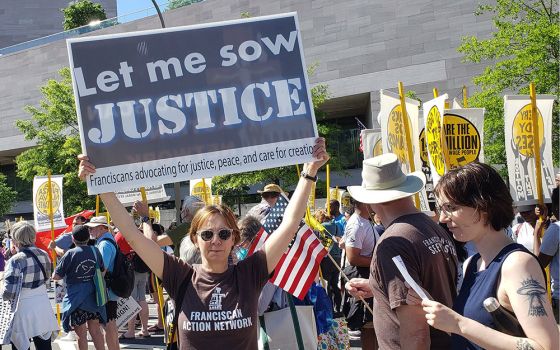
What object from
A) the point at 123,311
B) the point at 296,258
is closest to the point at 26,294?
the point at 123,311

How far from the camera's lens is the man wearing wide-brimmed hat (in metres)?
2.90

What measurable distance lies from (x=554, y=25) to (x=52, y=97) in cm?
2252

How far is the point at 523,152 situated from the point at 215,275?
18.3 feet

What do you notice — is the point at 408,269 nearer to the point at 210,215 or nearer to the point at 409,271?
the point at 409,271

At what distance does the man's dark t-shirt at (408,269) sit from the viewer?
3018 mm

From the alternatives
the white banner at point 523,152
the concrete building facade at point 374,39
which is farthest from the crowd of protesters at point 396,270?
the concrete building facade at point 374,39

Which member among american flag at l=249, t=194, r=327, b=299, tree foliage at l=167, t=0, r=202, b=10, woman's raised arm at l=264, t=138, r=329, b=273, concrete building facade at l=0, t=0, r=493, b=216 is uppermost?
tree foliage at l=167, t=0, r=202, b=10

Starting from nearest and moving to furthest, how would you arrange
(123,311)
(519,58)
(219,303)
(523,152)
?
(219,303) < (523,152) < (123,311) < (519,58)

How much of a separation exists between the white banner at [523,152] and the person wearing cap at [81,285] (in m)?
4.90

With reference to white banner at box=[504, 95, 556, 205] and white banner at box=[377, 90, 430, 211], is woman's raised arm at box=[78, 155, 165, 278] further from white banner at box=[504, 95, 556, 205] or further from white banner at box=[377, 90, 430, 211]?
white banner at box=[504, 95, 556, 205]

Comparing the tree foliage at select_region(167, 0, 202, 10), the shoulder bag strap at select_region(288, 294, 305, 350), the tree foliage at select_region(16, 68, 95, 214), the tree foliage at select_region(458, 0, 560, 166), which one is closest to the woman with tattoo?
the shoulder bag strap at select_region(288, 294, 305, 350)

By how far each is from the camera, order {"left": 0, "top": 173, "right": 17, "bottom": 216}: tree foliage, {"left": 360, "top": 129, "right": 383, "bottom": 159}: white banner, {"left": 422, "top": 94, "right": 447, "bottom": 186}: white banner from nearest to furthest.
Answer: {"left": 422, "top": 94, "right": 447, "bottom": 186}: white banner, {"left": 360, "top": 129, "right": 383, "bottom": 159}: white banner, {"left": 0, "top": 173, "right": 17, "bottom": 216}: tree foliage

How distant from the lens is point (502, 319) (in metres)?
2.28

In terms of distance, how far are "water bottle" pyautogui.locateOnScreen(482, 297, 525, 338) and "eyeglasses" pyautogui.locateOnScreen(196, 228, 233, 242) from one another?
148 centimetres
